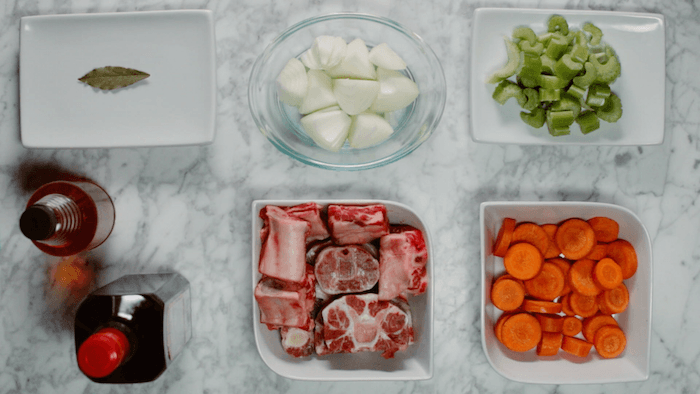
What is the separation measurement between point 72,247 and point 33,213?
252 mm

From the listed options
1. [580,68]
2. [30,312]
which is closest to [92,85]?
[30,312]

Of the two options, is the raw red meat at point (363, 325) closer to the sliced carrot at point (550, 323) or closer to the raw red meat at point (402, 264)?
the raw red meat at point (402, 264)

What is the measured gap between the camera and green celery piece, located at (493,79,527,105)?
118cm

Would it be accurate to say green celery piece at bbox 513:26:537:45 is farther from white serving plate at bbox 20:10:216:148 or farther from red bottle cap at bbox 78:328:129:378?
red bottle cap at bbox 78:328:129:378

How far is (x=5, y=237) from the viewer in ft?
4.28

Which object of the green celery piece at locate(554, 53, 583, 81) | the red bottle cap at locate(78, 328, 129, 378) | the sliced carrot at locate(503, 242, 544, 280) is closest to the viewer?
the red bottle cap at locate(78, 328, 129, 378)

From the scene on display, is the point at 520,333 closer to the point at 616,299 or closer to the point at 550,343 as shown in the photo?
the point at 550,343

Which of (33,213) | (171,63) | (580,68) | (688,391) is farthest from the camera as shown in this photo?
(688,391)

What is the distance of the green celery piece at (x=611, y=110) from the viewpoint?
1171 mm

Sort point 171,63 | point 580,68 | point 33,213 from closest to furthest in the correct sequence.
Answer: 1. point 33,213
2. point 580,68
3. point 171,63

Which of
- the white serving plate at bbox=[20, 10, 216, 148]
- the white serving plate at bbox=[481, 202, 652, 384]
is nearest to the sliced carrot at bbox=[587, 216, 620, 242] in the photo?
the white serving plate at bbox=[481, 202, 652, 384]

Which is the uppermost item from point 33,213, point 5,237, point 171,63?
point 171,63

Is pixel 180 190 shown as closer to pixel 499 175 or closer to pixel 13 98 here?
pixel 13 98

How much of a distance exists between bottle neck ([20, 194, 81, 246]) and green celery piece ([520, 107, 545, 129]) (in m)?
1.12
